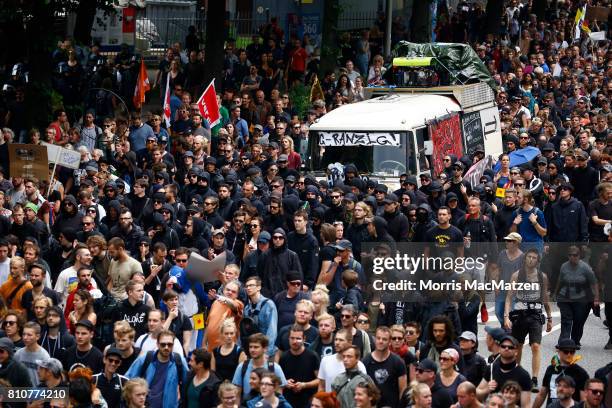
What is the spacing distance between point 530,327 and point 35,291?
16.5 ft

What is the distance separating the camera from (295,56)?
3356 centimetres

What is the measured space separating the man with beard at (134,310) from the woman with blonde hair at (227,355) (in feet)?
4.07

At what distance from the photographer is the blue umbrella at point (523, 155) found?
26.1 metres

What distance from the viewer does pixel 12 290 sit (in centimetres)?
1645

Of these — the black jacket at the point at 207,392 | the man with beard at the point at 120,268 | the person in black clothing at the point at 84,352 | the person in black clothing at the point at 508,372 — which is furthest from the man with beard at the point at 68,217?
the person in black clothing at the point at 508,372

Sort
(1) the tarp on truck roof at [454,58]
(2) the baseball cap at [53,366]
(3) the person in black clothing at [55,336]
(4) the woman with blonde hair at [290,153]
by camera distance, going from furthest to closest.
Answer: (1) the tarp on truck roof at [454,58] → (4) the woman with blonde hair at [290,153] → (3) the person in black clothing at [55,336] → (2) the baseball cap at [53,366]

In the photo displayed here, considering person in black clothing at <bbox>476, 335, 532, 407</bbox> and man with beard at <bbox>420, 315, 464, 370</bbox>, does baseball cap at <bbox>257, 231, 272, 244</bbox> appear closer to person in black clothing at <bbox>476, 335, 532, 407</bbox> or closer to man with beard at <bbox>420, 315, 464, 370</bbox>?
man with beard at <bbox>420, 315, 464, 370</bbox>

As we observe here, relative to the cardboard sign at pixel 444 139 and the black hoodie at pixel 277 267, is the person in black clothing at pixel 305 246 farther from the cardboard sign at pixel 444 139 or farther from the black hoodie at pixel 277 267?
the cardboard sign at pixel 444 139

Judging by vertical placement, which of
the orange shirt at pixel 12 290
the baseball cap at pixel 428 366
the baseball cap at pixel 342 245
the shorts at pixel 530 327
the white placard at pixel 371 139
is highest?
the white placard at pixel 371 139

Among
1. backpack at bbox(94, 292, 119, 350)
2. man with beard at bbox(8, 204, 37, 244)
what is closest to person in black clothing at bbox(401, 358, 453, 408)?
backpack at bbox(94, 292, 119, 350)

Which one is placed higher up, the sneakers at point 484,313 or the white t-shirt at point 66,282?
the white t-shirt at point 66,282

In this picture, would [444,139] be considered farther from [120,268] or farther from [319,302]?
[319,302]

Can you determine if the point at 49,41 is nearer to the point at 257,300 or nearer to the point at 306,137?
the point at 306,137

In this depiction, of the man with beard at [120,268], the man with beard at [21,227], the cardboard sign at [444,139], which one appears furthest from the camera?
the cardboard sign at [444,139]
